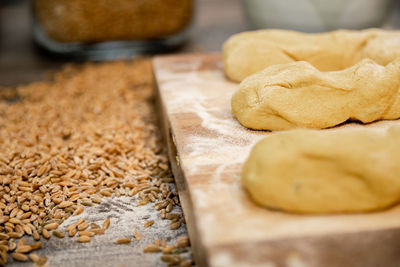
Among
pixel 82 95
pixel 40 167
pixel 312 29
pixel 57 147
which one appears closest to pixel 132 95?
pixel 82 95

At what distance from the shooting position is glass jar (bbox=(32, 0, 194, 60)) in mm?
2043

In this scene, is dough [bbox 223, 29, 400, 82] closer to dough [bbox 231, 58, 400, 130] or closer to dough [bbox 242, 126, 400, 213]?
dough [bbox 231, 58, 400, 130]

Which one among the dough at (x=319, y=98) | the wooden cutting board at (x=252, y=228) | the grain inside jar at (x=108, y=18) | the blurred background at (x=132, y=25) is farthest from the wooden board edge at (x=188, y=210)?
the grain inside jar at (x=108, y=18)

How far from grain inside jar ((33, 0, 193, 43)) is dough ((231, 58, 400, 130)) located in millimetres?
1254

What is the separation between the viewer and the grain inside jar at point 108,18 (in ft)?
6.66

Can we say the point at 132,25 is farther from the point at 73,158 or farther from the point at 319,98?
the point at 319,98

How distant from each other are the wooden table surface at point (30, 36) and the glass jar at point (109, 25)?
16 cm

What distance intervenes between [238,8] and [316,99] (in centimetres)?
280

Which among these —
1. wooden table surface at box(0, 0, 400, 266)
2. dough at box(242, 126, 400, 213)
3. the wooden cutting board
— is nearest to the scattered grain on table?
wooden table surface at box(0, 0, 400, 266)

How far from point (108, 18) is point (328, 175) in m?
1.67

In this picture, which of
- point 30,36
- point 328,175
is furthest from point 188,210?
point 30,36

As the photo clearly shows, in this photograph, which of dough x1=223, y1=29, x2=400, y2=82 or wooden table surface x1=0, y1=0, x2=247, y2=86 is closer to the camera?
dough x1=223, y1=29, x2=400, y2=82

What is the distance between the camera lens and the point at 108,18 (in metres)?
2.08

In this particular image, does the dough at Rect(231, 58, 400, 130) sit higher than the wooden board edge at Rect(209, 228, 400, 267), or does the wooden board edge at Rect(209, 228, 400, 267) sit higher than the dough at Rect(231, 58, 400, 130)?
the dough at Rect(231, 58, 400, 130)
